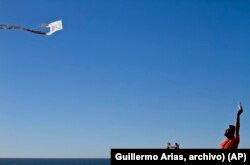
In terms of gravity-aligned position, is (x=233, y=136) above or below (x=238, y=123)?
below

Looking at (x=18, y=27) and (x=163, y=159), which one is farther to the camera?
(x=18, y=27)

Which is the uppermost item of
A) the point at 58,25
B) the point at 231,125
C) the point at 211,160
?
the point at 58,25

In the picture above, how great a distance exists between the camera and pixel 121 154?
8750mm

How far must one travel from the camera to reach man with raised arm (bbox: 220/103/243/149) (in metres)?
10.1

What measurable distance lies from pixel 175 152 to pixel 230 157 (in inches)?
39.5

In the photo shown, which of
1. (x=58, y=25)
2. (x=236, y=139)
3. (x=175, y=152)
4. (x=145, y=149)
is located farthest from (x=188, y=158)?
(x=58, y=25)

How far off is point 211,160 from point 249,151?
0.72 meters

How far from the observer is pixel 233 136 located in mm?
10320

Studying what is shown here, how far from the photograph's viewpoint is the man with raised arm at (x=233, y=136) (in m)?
10.1

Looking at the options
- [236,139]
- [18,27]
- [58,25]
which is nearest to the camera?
[236,139]

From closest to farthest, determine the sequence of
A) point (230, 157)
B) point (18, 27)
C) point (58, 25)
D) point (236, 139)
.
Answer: point (230, 157) → point (236, 139) → point (58, 25) → point (18, 27)

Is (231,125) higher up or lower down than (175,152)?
higher up

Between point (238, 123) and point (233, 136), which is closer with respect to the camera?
point (238, 123)

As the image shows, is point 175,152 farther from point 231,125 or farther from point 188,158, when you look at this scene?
point 231,125
